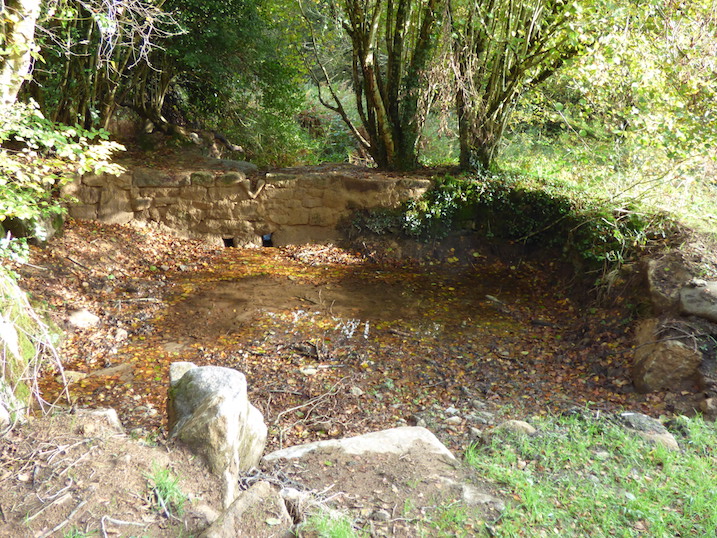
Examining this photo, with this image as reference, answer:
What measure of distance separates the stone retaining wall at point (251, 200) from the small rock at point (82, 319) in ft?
10.6

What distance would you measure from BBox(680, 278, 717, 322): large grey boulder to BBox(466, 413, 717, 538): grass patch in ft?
4.40

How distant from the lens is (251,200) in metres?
9.06

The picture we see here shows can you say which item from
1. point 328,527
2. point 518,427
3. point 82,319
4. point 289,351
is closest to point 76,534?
point 328,527

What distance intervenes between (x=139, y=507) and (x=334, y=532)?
0.95 metres

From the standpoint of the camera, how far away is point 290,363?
5.29 metres

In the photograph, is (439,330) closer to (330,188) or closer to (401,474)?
(401,474)

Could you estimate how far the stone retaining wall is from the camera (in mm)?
8711

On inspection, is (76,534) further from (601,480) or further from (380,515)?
(601,480)

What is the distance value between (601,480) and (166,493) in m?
2.62

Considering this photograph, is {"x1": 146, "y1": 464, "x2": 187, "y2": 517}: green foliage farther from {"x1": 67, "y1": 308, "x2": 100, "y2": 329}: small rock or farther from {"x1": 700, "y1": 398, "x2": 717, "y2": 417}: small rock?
{"x1": 700, "y1": 398, "x2": 717, "y2": 417}: small rock

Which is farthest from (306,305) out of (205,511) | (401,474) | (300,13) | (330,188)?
(300,13)

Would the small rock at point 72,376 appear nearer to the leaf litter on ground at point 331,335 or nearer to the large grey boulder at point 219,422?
the leaf litter on ground at point 331,335

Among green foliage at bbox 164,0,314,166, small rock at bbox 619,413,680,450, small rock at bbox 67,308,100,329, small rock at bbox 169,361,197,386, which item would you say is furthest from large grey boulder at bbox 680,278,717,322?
green foliage at bbox 164,0,314,166

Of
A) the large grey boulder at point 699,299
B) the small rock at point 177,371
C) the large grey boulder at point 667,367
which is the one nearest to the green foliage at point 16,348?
the small rock at point 177,371
